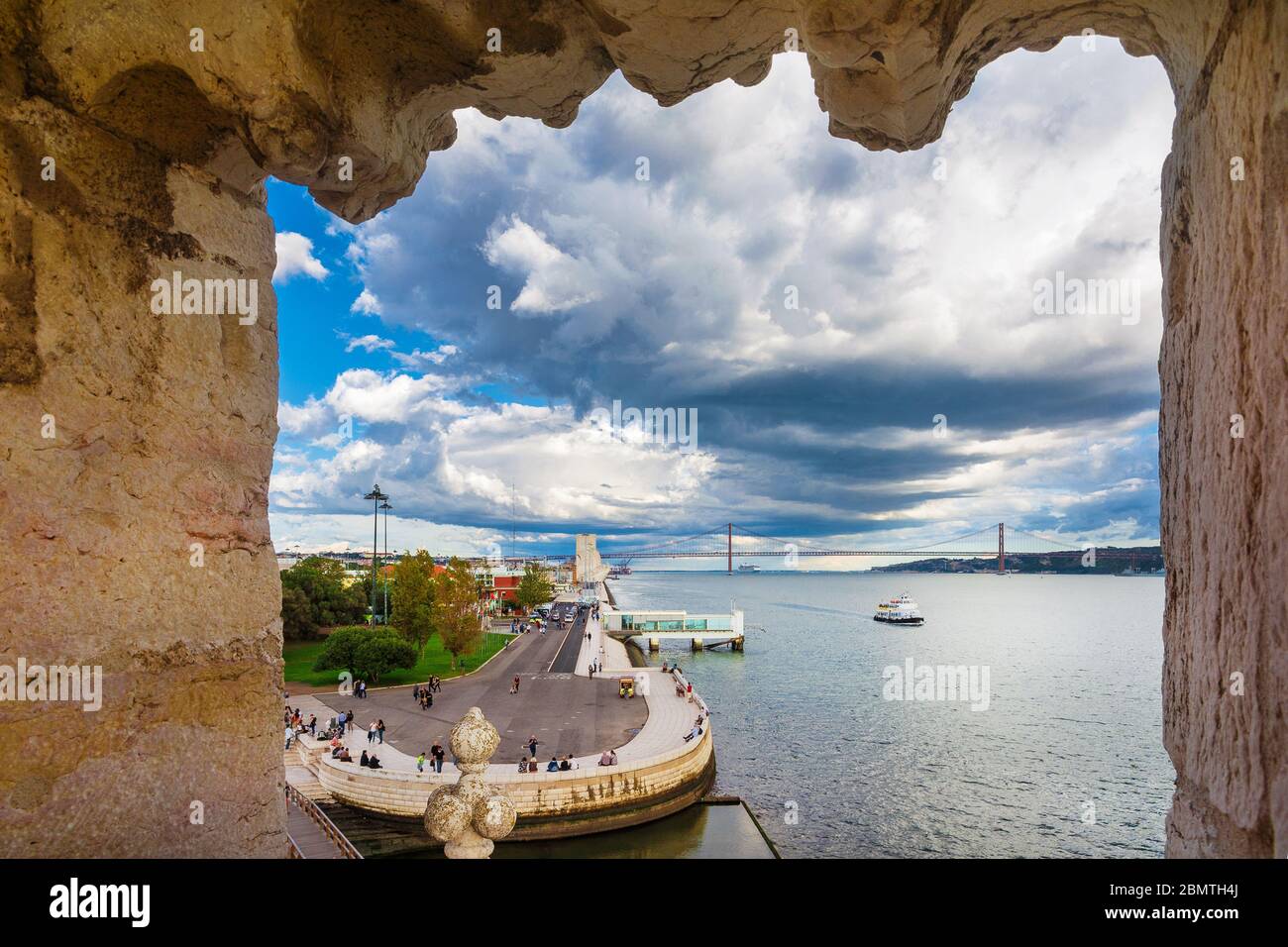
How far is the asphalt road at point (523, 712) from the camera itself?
1834 cm

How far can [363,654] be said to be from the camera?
25.3 m

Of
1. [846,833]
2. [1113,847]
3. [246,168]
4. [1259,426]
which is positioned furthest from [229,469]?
[1113,847]

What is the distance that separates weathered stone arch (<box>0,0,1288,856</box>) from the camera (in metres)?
1.59

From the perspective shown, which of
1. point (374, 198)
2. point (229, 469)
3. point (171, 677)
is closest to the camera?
point (171, 677)

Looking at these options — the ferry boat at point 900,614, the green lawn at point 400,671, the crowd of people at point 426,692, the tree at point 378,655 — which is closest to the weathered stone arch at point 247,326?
the crowd of people at point 426,692

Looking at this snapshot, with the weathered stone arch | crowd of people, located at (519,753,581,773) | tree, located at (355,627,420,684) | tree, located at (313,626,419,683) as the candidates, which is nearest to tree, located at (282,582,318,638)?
tree, located at (313,626,419,683)

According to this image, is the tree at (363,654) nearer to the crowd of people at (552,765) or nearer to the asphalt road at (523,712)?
the asphalt road at (523,712)

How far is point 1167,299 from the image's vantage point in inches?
79.0

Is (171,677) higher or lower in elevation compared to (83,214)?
lower

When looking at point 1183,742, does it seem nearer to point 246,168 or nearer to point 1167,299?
point 1167,299

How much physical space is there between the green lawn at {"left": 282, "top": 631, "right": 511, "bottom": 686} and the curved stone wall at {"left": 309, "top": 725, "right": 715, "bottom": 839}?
924cm

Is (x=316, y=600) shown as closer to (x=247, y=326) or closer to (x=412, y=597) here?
(x=412, y=597)
